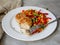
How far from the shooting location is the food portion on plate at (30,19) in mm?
718

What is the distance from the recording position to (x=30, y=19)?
755 mm

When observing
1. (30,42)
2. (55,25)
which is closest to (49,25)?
(55,25)

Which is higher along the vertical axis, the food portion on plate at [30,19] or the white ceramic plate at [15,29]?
the food portion on plate at [30,19]

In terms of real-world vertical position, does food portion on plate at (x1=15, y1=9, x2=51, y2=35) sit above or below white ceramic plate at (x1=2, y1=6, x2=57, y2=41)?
above

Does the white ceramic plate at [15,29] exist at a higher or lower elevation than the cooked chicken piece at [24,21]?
lower

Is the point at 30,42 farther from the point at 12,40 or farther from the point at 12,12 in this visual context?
the point at 12,12

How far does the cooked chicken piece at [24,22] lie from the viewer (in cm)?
71

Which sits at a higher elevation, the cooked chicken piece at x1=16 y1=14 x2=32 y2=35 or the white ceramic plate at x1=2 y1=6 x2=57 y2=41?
the cooked chicken piece at x1=16 y1=14 x2=32 y2=35

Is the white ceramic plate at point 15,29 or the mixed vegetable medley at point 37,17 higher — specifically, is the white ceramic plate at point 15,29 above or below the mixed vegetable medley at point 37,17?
below

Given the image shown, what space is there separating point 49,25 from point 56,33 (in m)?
0.06

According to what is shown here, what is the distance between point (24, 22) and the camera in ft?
2.39

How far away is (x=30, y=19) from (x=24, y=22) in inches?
1.7

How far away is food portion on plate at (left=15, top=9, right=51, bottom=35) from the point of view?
0.72m

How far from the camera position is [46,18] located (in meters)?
0.79
